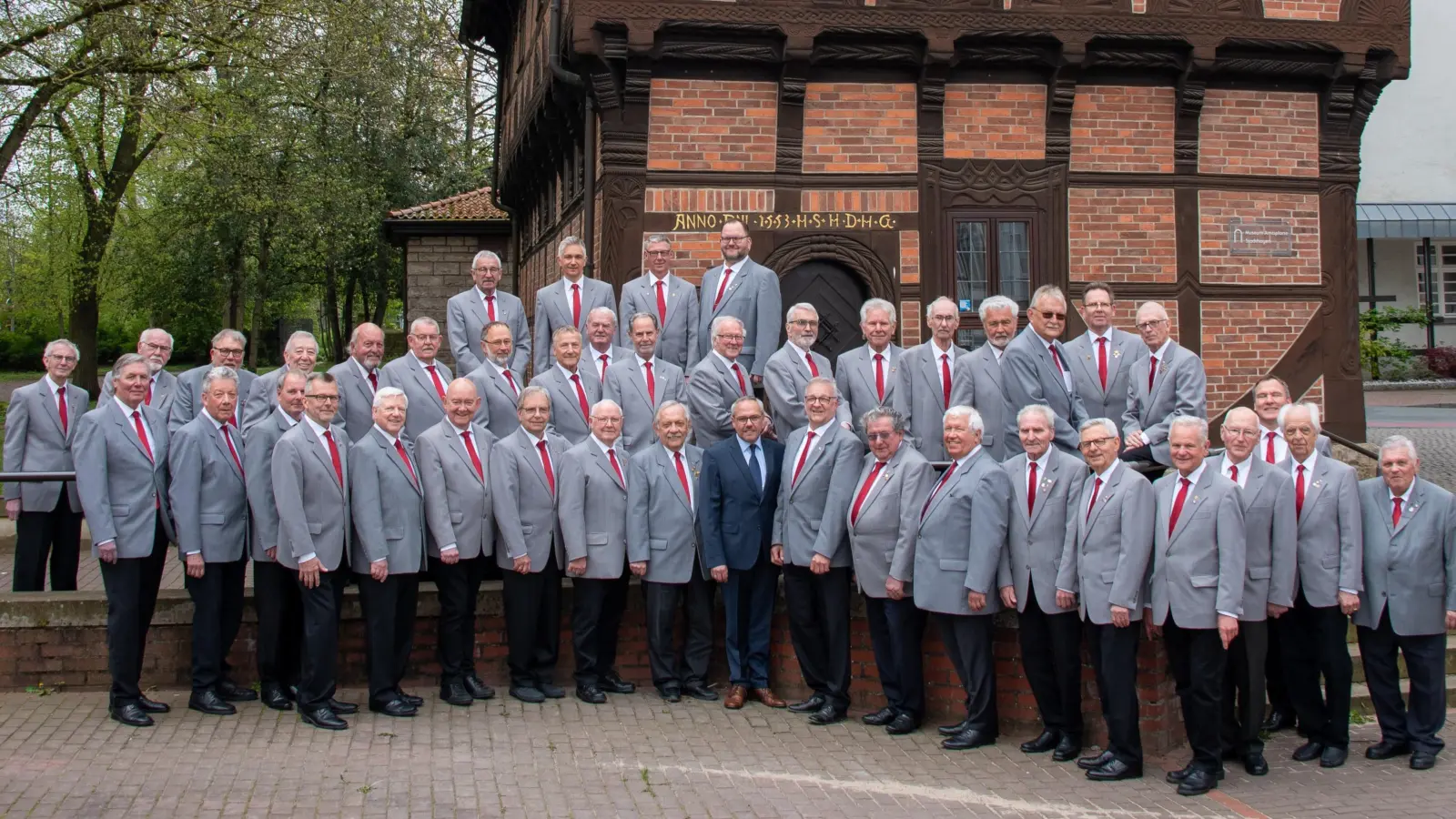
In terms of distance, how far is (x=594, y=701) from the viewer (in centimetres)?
755

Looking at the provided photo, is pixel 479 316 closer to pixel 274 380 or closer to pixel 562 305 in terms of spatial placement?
pixel 562 305

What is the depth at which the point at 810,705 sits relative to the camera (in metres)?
7.48

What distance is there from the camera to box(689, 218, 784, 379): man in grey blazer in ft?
29.1

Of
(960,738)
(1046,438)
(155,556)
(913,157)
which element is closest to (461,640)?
(155,556)

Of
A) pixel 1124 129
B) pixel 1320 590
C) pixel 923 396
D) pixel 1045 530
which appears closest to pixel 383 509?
pixel 923 396

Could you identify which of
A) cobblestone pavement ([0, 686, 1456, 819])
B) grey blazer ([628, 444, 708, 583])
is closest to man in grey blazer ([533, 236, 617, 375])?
grey blazer ([628, 444, 708, 583])

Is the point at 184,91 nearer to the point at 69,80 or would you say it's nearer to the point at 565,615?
the point at 69,80

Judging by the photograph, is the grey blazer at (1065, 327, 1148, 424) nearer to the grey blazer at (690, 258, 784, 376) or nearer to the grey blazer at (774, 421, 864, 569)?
the grey blazer at (774, 421, 864, 569)

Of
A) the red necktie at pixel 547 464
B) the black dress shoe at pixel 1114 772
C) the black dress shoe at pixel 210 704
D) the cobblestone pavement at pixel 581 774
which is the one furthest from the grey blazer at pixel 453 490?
the black dress shoe at pixel 1114 772

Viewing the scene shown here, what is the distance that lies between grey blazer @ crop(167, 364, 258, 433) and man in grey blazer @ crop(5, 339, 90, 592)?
2.11ft

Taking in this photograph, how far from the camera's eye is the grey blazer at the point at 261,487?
23.5ft

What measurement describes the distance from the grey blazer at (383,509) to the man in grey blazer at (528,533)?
1.56 ft

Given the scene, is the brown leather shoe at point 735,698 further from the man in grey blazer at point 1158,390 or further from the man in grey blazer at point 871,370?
the man in grey blazer at point 1158,390

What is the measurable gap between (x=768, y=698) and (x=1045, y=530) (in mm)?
1902
